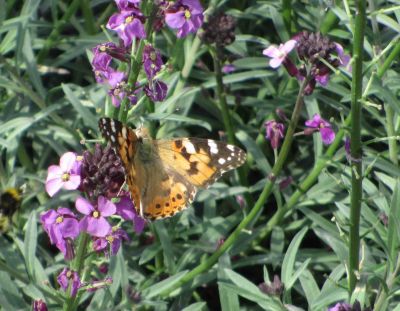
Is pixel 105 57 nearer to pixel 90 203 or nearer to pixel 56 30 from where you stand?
pixel 90 203

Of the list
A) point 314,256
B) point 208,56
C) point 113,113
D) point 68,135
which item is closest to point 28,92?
point 68,135

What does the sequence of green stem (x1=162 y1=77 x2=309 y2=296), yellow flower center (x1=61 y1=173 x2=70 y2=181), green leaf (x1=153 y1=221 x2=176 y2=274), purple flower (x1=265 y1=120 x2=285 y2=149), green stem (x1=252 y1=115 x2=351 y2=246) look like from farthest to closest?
green leaf (x1=153 y1=221 x2=176 y2=274), green stem (x1=252 y1=115 x2=351 y2=246), purple flower (x1=265 y1=120 x2=285 y2=149), green stem (x1=162 y1=77 x2=309 y2=296), yellow flower center (x1=61 y1=173 x2=70 y2=181)

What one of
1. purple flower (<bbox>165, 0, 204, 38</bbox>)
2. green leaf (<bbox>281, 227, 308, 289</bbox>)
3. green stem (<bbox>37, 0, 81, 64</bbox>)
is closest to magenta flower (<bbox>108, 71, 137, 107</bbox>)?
purple flower (<bbox>165, 0, 204, 38</bbox>)

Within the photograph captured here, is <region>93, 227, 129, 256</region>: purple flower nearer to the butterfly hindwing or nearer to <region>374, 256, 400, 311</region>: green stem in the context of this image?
the butterfly hindwing

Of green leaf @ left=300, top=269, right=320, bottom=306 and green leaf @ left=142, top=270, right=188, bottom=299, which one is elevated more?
green leaf @ left=300, top=269, right=320, bottom=306

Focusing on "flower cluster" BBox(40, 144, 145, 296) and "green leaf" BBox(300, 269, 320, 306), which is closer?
"flower cluster" BBox(40, 144, 145, 296)

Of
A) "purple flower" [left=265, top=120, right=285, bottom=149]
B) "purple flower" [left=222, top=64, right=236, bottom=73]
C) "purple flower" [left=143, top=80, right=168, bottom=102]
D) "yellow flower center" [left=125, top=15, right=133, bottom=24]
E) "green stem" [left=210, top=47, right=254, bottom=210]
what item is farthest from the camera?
"purple flower" [left=222, top=64, right=236, bottom=73]
